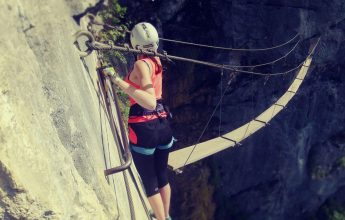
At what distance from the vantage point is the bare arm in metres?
3.89

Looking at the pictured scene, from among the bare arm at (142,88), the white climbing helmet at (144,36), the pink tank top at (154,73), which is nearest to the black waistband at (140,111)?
the pink tank top at (154,73)

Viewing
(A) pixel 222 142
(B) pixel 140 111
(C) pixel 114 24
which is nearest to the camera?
(B) pixel 140 111

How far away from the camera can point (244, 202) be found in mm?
12344

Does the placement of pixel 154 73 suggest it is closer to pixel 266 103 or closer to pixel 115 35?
pixel 115 35

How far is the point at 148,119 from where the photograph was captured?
459 centimetres

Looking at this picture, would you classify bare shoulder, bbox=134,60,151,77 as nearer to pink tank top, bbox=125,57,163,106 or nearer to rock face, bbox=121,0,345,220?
pink tank top, bbox=125,57,163,106

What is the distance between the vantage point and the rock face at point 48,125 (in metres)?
2.55

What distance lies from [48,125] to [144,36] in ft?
5.55

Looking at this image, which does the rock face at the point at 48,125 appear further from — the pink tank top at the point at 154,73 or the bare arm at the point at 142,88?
the pink tank top at the point at 154,73

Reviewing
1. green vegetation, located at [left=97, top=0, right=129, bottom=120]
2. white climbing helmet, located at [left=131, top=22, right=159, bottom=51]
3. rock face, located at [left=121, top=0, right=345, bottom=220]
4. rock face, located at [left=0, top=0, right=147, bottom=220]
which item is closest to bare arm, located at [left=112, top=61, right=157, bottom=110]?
white climbing helmet, located at [left=131, top=22, right=159, bottom=51]

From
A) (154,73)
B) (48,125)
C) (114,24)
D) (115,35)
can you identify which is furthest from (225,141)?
(48,125)

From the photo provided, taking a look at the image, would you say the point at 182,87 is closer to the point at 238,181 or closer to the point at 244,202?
the point at 238,181

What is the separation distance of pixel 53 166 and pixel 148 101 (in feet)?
4.51

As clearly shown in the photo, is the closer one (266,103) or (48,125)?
(48,125)
